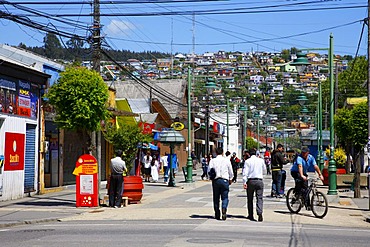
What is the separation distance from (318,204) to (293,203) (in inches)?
35.8

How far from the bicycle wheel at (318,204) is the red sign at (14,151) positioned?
1174 cm

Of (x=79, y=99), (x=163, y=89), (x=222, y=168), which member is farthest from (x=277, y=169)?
(x=163, y=89)

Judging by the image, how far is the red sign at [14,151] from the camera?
23.7m

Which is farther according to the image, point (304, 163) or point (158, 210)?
point (158, 210)

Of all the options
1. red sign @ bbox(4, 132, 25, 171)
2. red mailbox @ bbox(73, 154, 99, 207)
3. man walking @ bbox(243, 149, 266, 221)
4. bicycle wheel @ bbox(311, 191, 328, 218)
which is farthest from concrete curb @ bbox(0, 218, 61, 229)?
bicycle wheel @ bbox(311, 191, 328, 218)

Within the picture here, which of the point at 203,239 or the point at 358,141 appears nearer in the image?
the point at 203,239

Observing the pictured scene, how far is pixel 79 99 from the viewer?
68.0 ft

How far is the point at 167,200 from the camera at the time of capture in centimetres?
2425

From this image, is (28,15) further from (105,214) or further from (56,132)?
Result: (56,132)

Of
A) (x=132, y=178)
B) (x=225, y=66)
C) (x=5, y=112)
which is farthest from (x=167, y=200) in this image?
(x=225, y=66)

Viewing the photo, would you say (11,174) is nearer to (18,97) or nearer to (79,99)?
(18,97)

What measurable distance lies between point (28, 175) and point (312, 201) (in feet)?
41.9

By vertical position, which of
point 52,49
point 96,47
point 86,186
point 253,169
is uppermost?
point 52,49

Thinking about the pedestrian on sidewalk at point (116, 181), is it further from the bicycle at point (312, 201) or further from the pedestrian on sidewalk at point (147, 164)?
the pedestrian on sidewalk at point (147, 164)
